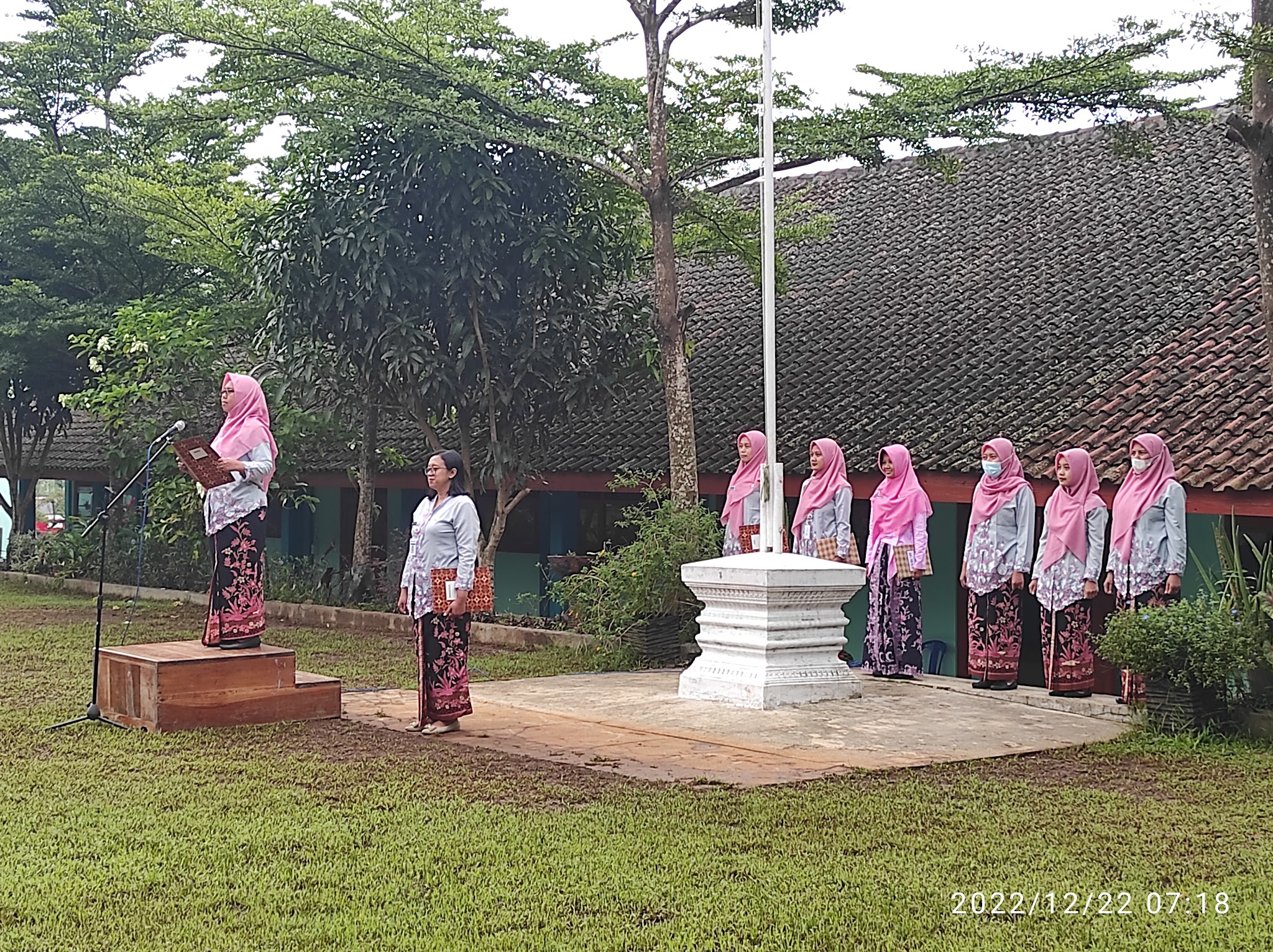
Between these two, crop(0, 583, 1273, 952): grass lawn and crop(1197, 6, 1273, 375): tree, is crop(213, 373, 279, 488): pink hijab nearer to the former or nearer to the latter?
crop(0, 583, 1273, 952): grass lawn

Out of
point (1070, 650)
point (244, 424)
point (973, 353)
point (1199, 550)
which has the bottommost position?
point (1070, 650)

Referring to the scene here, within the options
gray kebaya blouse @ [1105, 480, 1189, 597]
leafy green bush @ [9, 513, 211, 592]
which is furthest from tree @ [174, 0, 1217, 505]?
leafy green bush @ [9, 513, 211, 592]

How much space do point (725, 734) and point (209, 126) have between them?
9322 millimetres

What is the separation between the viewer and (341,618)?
15219 millimetres

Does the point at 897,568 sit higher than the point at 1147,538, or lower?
lower

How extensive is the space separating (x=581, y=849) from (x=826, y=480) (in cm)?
608

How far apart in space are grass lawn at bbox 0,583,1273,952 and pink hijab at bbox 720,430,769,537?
13.9 feet

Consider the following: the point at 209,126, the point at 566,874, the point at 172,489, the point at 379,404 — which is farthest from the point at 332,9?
the point at 566,874

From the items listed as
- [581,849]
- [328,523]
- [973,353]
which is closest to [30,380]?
[328,523]

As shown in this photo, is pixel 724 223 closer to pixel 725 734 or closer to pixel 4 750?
pixel 725 734

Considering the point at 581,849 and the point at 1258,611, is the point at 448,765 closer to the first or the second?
the point at 581,849

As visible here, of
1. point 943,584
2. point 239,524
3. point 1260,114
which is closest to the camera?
point 1260,114

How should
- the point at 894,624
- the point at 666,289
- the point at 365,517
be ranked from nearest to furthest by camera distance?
1. the point at 894,624
2. the point at 666,289
3. the point at 365,517

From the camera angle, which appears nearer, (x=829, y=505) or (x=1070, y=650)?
(x=1070, y=650)
